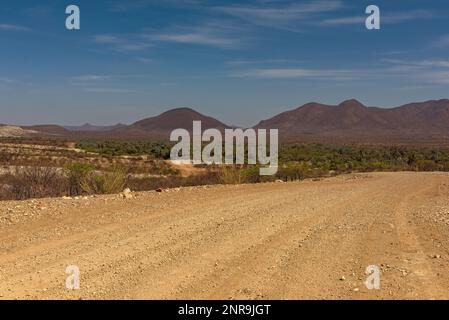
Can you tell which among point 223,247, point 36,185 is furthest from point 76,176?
point 223,247

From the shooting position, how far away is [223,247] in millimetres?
8023

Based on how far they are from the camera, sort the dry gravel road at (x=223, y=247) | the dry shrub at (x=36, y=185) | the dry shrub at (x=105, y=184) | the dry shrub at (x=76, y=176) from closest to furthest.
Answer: the dry gravel road at (x=223, y=247) < the dry shrub at (x=36, y=185) < the dry shrub at (x=76, y=176) < the dry shrub at (x=105, y=184)

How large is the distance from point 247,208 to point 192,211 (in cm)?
134

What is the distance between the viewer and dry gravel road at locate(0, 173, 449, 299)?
6012 millimetres

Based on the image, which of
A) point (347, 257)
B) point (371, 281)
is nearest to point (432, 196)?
point (347, 257)

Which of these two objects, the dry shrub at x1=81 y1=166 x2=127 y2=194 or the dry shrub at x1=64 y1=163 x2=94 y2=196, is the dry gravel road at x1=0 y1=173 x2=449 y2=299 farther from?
the dry shrub at x1=64 y1=163 x2=94 y2=196

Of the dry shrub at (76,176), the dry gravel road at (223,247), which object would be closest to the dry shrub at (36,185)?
the dry shrub at (76,176)

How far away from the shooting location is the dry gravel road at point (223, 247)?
601 cm

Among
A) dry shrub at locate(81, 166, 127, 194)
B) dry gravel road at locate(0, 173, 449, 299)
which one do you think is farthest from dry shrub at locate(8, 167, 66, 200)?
dry gravel road at locate(0, 173, 449, 299)

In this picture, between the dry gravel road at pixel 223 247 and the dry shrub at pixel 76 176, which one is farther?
the dry shrub at pixel 76 176

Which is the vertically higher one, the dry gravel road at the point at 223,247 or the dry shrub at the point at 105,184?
the dry shrub at the point at 105,184

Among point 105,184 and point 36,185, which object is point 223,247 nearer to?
point 105,184

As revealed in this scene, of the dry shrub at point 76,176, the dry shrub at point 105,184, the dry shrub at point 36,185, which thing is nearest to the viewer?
the dry shrub at point 36,185

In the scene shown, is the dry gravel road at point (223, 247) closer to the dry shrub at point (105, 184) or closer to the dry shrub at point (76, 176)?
the dry shrub at point (105, 184)
